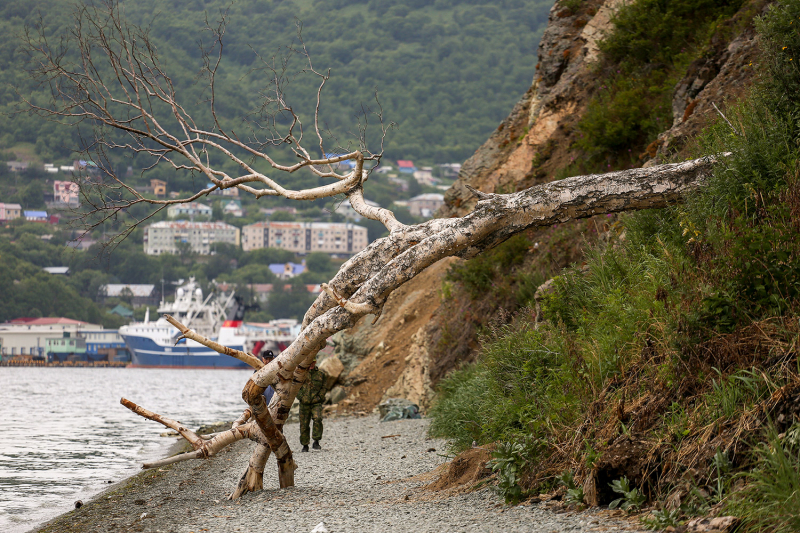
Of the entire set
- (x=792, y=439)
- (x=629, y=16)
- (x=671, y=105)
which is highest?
(x=629, y=16)

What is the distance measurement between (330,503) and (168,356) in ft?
347

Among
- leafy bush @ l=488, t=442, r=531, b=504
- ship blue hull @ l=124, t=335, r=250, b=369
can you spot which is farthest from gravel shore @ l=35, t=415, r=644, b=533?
ship blue hull @ l=124, t=335, r=250, b=369

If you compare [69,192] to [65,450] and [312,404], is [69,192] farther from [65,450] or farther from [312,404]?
[65,450]

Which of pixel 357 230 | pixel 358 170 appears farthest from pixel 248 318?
pixel 358 170

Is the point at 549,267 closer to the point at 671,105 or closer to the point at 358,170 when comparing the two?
the point at 671,105

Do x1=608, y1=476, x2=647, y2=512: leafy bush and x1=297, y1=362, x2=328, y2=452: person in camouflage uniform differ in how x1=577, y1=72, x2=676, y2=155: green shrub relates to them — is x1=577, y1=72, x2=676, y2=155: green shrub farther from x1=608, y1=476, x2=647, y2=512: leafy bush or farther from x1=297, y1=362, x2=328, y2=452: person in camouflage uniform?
x1=608, y1=476, x2=647, y2=512: leafy bush

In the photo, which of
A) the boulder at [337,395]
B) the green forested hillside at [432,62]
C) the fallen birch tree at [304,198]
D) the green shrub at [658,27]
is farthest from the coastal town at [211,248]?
the green shrub at [658,27]

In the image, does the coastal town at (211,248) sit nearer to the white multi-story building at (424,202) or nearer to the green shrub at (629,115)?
the white multi-story building at (424,202)

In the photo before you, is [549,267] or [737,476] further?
[549,267]

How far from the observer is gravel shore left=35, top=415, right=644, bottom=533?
616cm

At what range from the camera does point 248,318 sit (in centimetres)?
14950

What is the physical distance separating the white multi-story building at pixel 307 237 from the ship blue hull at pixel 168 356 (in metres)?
51.9

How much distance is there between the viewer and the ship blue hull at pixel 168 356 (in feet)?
348

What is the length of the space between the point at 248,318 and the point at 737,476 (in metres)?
149
